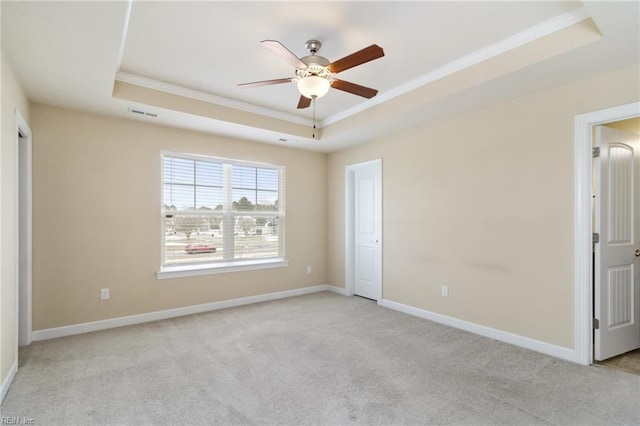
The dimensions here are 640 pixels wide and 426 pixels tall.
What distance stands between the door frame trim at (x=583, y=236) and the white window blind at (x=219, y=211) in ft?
12.6

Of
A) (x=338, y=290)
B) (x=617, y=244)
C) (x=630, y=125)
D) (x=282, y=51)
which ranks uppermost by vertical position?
(x=282, y=51)

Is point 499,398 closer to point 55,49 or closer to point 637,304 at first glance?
point 637,304

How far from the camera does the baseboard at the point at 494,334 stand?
297cm

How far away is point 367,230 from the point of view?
5.32 m

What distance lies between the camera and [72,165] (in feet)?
12.0

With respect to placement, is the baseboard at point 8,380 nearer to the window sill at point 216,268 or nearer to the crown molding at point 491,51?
the window sill at point 216,268

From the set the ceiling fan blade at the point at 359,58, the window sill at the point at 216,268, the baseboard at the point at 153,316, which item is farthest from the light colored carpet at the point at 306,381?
the ceiling fan blade at the point at 359,58

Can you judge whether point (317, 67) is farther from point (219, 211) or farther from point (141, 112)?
point (219, 211)

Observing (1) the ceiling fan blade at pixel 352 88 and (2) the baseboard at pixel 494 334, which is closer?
(1) the ceiling fan blade at pixel 352 88

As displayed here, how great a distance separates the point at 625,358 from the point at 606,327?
0.38 m

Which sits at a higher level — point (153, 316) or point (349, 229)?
point (349, 229)

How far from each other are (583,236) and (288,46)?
3.07 meters

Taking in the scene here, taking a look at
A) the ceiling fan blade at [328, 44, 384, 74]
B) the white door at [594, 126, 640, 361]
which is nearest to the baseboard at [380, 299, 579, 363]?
the white door at [594, 126, 640, 361]

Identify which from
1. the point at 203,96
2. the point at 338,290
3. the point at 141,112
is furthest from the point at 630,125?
the point at 141,112
